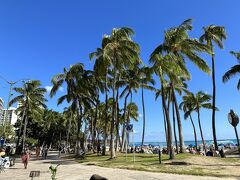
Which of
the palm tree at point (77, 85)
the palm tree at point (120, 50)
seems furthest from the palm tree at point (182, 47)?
the palm tree at point (77, 85)

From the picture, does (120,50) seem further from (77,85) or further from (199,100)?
(199,100)

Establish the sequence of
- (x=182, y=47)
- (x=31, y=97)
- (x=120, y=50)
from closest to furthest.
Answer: (x=182, y=47) → (x=120, y=50) → (x=31, y=97)

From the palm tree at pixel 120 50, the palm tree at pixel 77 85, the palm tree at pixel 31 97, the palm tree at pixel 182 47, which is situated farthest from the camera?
the palm tree at pixel 31 97

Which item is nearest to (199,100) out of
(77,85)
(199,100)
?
(199,100)

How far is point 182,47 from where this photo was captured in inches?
1035

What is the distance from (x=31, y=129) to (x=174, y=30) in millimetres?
59790

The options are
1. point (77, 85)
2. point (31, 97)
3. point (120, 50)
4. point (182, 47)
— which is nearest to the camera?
point (182, 47)

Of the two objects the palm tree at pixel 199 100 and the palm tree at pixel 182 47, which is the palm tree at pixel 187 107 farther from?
the palm tree at pixel 182 47

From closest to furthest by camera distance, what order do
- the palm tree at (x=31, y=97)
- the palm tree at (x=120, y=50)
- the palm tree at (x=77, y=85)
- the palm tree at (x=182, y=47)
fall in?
the palm tree at (x=182, y=47) → the palm tree at (x=120, y=50) → the palm tree at (x=77, y=85) → the palm tree at (x=31, y=97)

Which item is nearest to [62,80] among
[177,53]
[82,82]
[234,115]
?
[82,82]

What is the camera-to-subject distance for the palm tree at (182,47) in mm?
26020

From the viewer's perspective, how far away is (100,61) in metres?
31.4

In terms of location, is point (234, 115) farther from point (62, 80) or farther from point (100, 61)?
point (62, 80)

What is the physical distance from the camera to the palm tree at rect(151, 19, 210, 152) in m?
26.0
